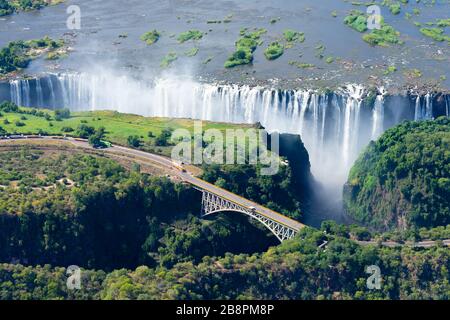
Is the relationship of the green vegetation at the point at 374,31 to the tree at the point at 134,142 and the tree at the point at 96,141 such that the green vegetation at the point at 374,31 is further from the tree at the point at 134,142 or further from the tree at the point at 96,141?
the tree at the point at 96,141

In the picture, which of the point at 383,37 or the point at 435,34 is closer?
the point at 383,37

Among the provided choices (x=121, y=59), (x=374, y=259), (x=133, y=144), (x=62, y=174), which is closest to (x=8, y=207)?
(x=62, y=174)

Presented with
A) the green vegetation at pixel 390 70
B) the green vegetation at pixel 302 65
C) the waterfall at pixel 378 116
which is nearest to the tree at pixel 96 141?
the green vegetation at pixel 302 65

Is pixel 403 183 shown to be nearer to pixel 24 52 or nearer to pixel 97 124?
pixel 97 124

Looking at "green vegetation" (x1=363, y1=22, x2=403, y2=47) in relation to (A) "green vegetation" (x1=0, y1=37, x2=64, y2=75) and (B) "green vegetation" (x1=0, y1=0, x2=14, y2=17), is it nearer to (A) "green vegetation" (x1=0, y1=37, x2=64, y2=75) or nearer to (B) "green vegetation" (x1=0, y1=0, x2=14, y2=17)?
(A) "green vegetation" (x1=0, y1=37, x2=64, y2=75)

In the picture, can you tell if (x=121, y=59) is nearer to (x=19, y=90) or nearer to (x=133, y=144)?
(x=19, y=90)

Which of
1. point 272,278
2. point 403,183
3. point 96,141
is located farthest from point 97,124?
point 272,278
